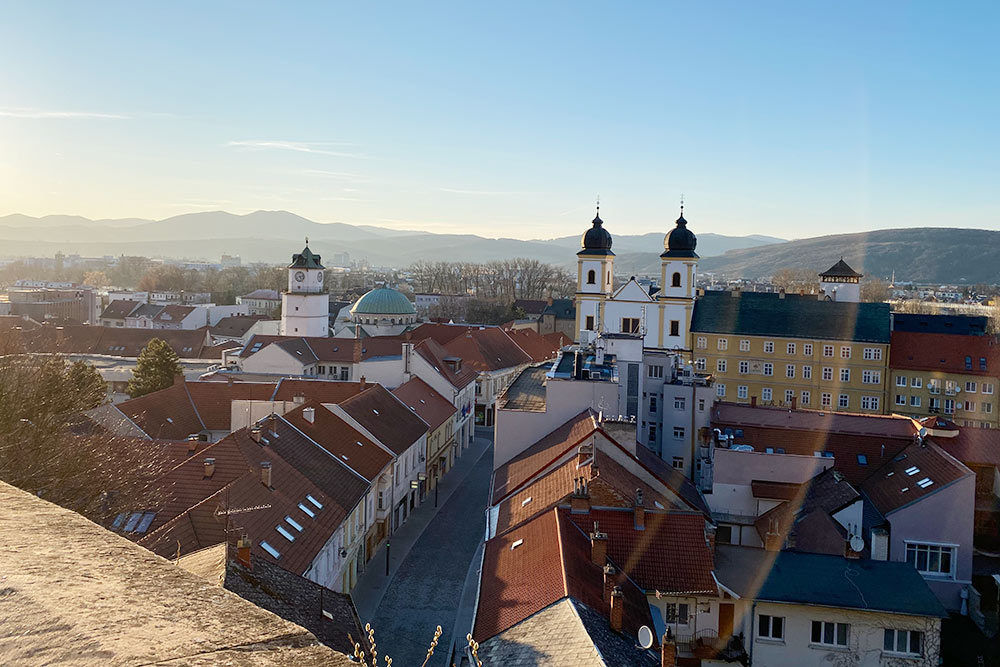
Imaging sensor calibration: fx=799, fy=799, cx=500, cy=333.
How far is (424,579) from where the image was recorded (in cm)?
2736

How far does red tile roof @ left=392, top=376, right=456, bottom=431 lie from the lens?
40469 mm

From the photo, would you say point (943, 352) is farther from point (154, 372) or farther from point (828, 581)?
point (154, 372)

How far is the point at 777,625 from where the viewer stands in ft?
63.3

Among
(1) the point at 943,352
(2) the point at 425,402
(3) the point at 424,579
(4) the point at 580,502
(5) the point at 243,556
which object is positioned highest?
(1) the point at 943,352

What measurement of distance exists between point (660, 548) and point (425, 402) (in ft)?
79.7

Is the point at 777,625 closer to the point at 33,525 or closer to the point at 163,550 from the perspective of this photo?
the point at 163,550

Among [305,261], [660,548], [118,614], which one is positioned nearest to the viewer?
[118,614]

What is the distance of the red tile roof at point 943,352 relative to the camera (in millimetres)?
53062

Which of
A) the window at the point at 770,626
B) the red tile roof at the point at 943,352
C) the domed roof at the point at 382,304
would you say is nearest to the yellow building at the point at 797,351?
the red tile roof at the point at 943,352

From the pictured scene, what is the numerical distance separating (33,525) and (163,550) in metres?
15.5

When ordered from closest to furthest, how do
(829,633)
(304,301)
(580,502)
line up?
(829,633), (580,502), (304,301)

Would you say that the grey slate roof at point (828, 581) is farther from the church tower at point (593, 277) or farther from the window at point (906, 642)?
the church tower at point (593, 277)

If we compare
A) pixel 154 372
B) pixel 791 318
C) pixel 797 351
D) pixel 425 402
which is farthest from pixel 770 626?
pixel 791 318

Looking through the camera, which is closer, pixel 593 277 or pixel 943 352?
pixel 943 352
